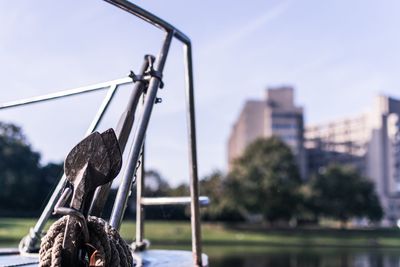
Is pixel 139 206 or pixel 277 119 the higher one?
pixel 277 119

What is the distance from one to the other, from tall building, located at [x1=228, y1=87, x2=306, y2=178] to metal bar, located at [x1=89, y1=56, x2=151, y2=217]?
92240 mm

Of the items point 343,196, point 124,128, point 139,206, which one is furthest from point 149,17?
point 343,196

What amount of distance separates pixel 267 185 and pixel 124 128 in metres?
56.0

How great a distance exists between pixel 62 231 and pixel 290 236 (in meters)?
54.7

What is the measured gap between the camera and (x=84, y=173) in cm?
247

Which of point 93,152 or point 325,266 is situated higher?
point 93,152

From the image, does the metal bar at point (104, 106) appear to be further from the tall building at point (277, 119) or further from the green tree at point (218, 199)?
the tall building at point (277, 119)

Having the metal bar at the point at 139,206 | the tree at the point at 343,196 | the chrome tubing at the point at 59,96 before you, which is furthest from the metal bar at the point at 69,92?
the tree at the point at 343,196

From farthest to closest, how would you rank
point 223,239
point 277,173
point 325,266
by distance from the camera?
point 277,173 → point 223,239 → point 325,266

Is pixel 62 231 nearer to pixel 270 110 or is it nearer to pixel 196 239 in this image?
pixel 196 239

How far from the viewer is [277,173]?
2383 inches

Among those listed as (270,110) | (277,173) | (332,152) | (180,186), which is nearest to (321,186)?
(277,173)

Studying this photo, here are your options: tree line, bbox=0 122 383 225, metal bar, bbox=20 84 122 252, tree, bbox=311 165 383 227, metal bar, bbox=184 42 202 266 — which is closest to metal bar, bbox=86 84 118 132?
metal bar, bbox=20 84 122 252

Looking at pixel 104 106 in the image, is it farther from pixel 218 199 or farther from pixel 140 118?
pixel 218 199
